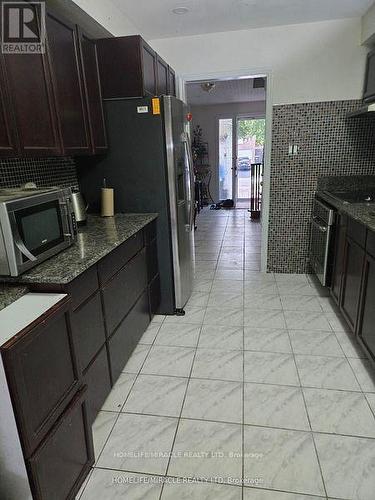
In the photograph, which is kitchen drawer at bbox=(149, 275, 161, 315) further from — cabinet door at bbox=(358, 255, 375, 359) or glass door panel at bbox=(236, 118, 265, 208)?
glass door panel at bbox=(236, 118, 265, 208)

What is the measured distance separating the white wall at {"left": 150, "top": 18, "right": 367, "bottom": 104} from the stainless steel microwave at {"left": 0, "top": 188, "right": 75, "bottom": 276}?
248cm

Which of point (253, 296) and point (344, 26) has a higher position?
point (344, 26)

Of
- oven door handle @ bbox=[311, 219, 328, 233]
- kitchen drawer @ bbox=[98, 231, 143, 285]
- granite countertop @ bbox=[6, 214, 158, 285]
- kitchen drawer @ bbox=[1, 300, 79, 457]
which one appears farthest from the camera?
oven door handle @ bbox=[311, 219, 328, 233]

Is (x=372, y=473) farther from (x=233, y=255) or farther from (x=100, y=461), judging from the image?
(x=233, y=255)

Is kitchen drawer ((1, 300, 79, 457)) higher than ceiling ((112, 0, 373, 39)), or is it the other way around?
ceiling ((112, 0, 373, 39))

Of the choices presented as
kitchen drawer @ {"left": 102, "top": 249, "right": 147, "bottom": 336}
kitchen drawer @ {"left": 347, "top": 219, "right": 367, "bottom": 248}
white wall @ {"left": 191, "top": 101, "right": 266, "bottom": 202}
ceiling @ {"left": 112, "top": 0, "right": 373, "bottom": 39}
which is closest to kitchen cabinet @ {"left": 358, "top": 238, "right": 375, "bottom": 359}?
kitchen drawer @ {"left": 347, "top": 219, "right": 367, "bottom": 248}

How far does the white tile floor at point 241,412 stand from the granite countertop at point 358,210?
90 cm

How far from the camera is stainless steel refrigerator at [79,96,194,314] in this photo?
2389mm

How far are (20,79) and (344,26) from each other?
296 cm

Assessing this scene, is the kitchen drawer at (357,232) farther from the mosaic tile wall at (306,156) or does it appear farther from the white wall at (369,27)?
the white wall at (369,27)

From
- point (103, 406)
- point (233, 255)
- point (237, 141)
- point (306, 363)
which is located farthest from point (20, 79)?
point (237, 141)

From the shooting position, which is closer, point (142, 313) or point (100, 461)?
point (100, 461)

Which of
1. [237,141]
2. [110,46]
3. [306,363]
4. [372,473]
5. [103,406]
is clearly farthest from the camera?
[237,141]

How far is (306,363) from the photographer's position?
213 centimetres
